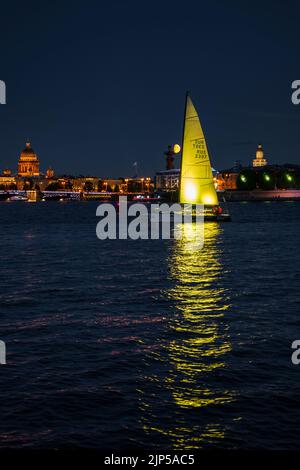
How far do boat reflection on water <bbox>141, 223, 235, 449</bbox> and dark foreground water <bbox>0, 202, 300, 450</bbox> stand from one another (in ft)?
0.11

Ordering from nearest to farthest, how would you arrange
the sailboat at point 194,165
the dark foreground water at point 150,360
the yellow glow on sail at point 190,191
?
the dark foreground water at point 150,360 → the sailboat at point 194,165 → the yellow glow on sail at point 190,191

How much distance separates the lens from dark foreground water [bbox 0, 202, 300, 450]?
11758mm

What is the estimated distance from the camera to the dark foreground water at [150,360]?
38.6 feet

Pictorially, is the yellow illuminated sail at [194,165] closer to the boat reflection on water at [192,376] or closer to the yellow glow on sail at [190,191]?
the yellow glow on sail at [190,191]

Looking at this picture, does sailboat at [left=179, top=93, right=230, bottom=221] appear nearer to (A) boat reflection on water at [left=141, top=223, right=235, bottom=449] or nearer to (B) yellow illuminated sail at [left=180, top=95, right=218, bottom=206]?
(B) yellow illuminated sail at [left=180, top=95, right=218, bottom=206]

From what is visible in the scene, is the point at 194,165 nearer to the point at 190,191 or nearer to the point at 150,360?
the point at 190,191

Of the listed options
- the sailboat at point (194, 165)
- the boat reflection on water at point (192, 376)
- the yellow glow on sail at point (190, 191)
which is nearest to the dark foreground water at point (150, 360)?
the boat reflection on water at point (192, 376)

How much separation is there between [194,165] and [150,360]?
182 feet

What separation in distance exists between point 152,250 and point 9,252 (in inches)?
403

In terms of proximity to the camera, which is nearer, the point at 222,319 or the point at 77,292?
the point at 222,319

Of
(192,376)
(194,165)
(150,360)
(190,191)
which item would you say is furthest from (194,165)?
(192,376)

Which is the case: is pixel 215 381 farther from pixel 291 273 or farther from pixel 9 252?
pixel 9 252

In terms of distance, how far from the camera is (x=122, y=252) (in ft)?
157

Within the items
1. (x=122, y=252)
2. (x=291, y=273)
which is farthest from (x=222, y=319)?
(x=122, y=252)
